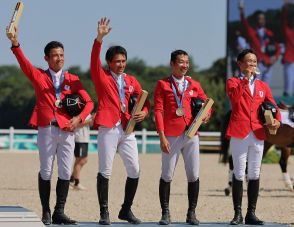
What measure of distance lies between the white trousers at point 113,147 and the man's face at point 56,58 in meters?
0.77

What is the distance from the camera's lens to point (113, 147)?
386 inches

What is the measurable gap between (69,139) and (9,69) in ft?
318

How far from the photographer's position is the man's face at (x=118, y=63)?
991 cm

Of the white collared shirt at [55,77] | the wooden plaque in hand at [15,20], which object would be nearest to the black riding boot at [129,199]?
the white collared shirt at [55,77]

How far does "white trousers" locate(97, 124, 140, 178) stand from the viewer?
979cm

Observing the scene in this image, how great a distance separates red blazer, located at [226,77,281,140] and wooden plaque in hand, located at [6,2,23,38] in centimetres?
234

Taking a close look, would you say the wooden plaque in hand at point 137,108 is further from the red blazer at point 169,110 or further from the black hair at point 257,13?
the black hair at point 257,13

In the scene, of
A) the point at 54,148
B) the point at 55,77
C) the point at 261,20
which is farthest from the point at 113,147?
the point at 261,20

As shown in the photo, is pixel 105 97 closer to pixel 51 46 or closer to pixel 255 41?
pixel 51 46

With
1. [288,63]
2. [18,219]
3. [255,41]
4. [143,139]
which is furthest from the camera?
[288,63]

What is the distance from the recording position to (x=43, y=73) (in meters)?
9.82

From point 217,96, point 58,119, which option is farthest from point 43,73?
point 217,96

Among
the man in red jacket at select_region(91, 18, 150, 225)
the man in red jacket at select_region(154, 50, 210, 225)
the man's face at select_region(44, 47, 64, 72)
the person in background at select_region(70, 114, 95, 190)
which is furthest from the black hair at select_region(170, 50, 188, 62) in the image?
the person in background at select_region(70, 114, 95, 190)

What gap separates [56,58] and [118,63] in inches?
25.3
